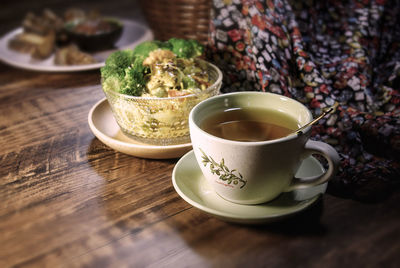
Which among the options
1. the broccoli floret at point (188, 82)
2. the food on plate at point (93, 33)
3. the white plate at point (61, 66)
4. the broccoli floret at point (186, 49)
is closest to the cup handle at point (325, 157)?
the broccoli floret at point (188, 82)

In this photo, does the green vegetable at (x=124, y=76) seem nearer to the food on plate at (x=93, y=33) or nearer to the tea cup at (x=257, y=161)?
the tea cup at (x=257, y=161)

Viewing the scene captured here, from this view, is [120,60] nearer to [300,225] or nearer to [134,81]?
[134,81]

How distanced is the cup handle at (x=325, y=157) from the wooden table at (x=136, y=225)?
6 cm

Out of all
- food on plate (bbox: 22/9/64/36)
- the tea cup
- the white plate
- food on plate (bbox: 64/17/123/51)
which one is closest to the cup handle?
the tea cup

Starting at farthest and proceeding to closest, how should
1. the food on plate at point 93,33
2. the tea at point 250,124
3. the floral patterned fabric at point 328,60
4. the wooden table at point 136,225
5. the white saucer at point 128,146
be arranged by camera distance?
the food on plate at point 93,33 < the floral patterned fabric at point 328,60 < the white saucer at point 128,146 < the tea at point 250,124 < the wooden table at point 136,225

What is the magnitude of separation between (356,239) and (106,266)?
38cm

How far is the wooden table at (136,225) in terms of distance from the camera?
615mm

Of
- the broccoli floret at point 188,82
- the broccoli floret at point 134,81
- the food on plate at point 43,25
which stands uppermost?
the broccoli floret at point 134,81

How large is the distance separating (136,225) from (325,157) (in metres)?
0.33

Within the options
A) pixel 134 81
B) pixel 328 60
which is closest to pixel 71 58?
pixel 134 81

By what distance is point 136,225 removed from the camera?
0.69 meters

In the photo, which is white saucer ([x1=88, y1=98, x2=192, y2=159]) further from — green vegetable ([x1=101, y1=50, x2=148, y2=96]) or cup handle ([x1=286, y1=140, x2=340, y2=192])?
cup handle ([x1=286, y1=140, x2=340, y2=192])

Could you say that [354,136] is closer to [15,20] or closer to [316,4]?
[316,4]

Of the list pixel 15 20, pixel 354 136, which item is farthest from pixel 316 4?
pixel 15 20
